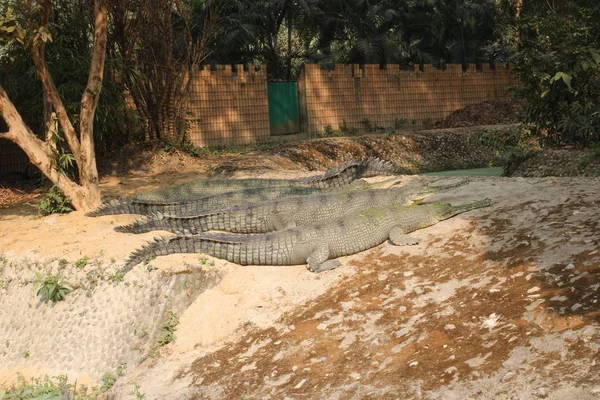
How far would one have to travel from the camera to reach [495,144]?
1056 centimetres

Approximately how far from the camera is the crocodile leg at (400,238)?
261 inches

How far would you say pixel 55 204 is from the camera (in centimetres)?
916

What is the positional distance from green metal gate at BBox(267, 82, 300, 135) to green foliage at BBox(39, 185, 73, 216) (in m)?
8.74

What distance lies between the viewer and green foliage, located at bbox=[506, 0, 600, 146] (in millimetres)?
9461

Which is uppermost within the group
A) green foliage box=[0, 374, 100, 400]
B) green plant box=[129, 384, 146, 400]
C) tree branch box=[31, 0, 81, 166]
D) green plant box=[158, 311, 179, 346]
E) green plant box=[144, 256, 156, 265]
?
tree branch box=[31, 0, 81, 166]

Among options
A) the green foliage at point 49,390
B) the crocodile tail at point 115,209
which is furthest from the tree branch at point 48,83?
the green foliage at point 49,390

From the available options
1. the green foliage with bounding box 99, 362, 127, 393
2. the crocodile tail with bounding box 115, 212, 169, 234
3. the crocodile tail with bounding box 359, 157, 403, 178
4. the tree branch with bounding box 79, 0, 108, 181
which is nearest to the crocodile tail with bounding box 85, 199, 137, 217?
the tree branch with bounding box 79, 0, 108, 181

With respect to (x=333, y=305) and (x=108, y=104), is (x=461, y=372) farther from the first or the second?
(x=108, y=104)

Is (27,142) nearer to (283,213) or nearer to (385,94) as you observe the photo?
(283,213)

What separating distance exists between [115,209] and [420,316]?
5225 mm

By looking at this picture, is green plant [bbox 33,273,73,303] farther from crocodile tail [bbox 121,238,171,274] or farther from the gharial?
the gharial

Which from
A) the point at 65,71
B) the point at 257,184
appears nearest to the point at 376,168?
the point at 257,184

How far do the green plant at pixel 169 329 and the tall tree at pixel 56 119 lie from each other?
135 inches

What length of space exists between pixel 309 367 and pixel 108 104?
28.5ft
